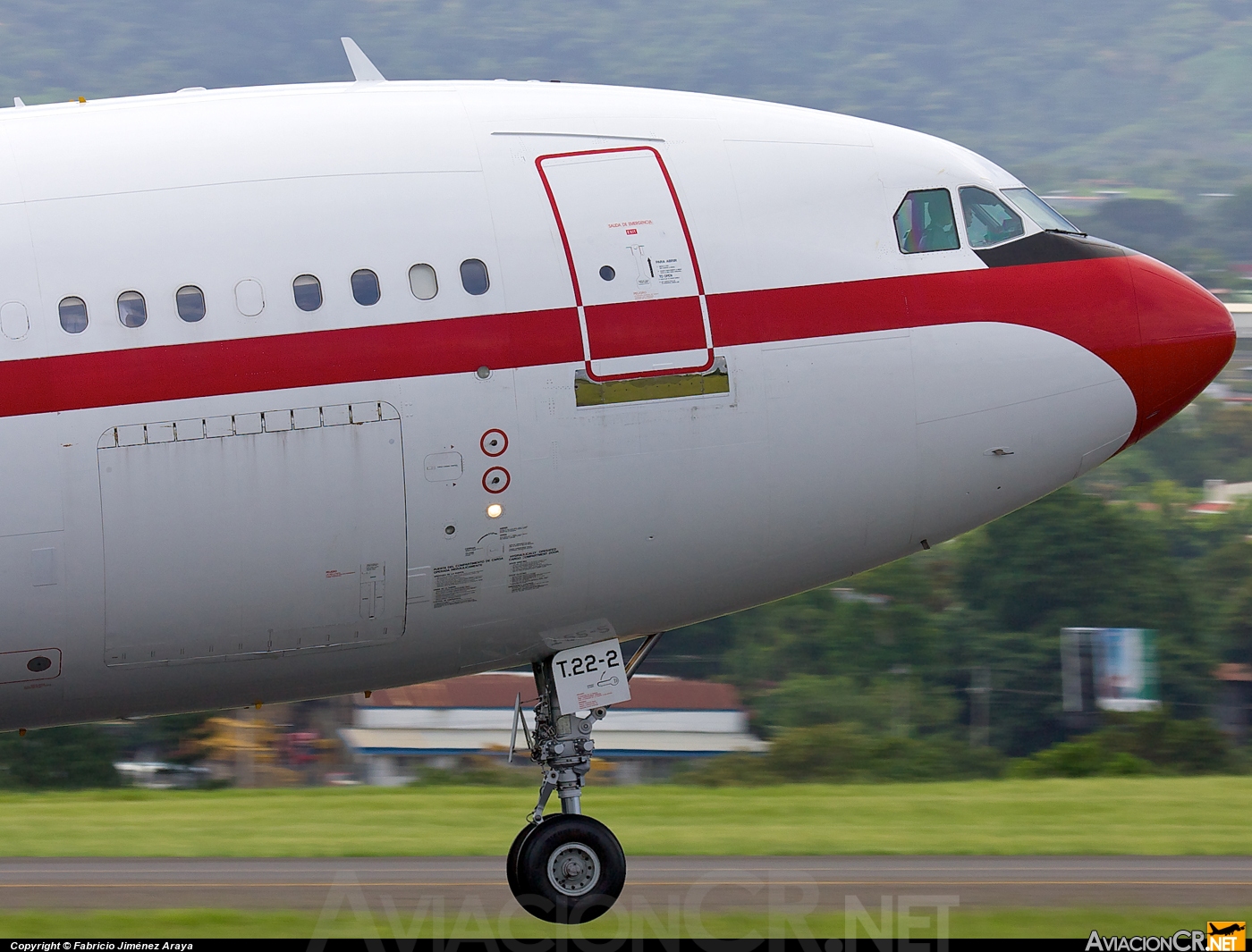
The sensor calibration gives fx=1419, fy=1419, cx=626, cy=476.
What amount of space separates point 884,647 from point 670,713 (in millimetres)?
16461

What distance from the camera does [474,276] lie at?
11.2m

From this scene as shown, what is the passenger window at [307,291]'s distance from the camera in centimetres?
1083

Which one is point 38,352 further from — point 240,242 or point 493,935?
point 493,935

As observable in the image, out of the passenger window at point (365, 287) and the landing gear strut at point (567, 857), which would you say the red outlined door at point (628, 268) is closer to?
the passenger window at point (365, 287)

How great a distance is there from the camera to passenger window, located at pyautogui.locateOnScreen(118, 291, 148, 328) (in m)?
10.6

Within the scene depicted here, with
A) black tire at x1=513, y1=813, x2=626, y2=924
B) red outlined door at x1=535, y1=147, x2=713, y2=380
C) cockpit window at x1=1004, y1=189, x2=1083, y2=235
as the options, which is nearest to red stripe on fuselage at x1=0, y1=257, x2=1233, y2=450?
red outlined door at x1=535, y1=147, x2=713, y2=380

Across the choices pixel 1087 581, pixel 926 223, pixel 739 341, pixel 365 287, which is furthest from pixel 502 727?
pixel 365 287

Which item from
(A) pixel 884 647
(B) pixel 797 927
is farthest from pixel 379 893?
(A) pixel 884 647

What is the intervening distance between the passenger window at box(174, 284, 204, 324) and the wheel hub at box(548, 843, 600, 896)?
532 centimetres

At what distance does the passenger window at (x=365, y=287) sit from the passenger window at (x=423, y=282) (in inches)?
10.5

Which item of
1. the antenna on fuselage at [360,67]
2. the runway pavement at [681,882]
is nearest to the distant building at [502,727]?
the runway pavement at [681,882]

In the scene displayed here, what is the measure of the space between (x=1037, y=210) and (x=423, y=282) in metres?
5.63

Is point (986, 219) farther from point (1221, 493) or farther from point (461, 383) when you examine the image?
point (1221, 493)

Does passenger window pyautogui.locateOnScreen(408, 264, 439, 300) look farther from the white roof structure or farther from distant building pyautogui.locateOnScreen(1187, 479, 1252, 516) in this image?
distant building pyautogui.locateOnScreen(1187, 479, 1252, 516)
